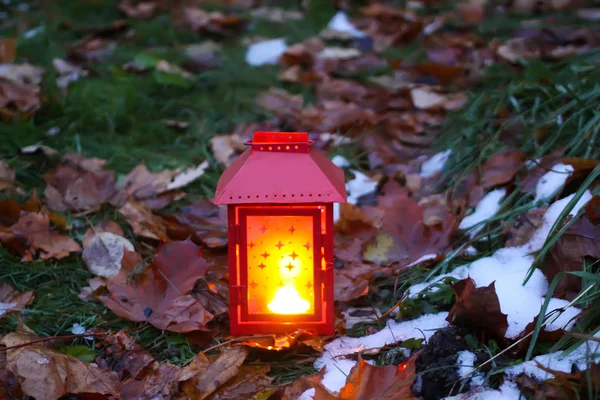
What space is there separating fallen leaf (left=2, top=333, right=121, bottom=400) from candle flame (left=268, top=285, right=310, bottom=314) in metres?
0.40

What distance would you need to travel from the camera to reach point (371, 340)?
155 centimetres

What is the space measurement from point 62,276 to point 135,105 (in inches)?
48.5

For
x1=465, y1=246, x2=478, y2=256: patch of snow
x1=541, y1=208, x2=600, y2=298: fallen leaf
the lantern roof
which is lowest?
x1=465, y1=246, x2=478, y2=256: patch of snow

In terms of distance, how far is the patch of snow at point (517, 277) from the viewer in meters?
1.51

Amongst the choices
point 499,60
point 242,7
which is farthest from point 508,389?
point 242,7

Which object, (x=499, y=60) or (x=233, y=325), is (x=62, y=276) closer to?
(x=233, y=325)

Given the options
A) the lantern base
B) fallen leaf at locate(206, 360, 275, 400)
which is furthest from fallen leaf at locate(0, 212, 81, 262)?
fallen leaf at locate(206, 360, 275, 400)

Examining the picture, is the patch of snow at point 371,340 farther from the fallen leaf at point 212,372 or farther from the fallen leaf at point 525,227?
the fallen leaf at point 525,227

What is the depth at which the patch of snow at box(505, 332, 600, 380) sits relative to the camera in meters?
1.29

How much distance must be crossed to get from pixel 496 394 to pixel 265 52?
254 centimetres

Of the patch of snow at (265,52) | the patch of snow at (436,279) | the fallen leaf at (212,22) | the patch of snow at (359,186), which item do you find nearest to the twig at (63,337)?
the patch of snow at (436,279)

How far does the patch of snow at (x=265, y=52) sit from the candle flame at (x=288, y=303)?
201 centimetres

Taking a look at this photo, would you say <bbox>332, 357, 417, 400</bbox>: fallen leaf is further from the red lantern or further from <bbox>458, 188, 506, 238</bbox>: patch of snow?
Answer: <bbox>458, 188, 506, 238</bbox>: patch of snow

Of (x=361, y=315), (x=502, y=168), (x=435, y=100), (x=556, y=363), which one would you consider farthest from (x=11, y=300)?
(x=435, y=100)
